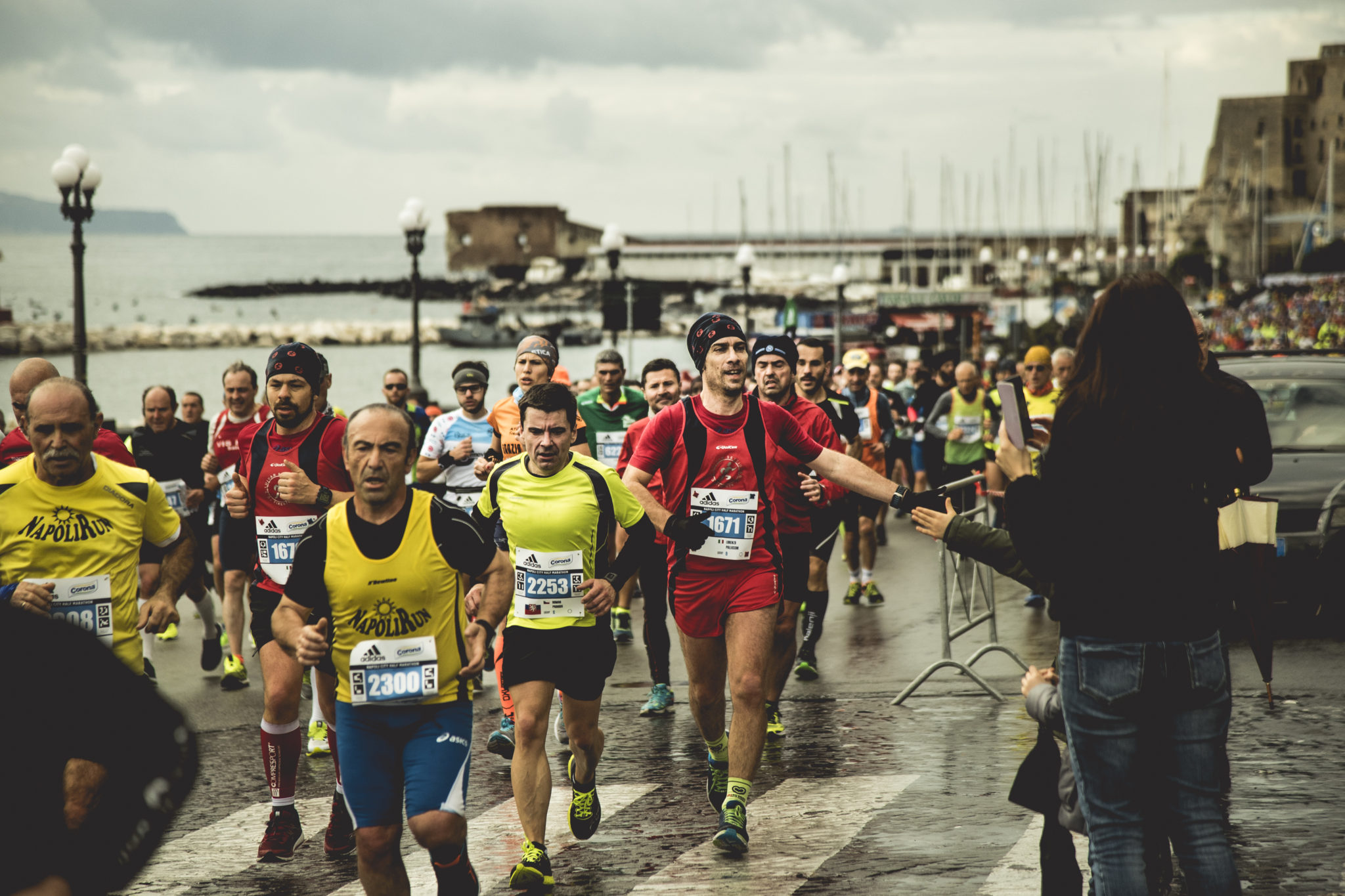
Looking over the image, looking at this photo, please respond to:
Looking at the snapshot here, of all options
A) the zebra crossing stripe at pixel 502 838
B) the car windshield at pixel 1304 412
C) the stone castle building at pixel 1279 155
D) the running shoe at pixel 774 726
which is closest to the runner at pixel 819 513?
the running shoe at pixel 774 726

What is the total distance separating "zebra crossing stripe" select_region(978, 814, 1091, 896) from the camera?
493cm

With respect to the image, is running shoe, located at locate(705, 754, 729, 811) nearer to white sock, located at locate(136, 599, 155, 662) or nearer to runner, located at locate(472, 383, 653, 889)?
runner, located at locate(472, 383, 653, 889)

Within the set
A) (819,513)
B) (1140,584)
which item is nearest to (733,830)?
(1140,584)

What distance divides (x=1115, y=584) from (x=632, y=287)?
19536 mm

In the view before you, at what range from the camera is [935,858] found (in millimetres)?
5348

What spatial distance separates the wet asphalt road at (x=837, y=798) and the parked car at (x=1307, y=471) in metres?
0.51

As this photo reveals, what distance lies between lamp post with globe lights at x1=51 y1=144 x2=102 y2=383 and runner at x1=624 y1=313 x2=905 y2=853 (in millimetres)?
12439

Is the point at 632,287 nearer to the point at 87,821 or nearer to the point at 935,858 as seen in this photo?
the point at 935,858

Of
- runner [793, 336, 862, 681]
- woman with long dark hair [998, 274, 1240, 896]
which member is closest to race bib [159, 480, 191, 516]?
runner [793, 336, 862, 681]

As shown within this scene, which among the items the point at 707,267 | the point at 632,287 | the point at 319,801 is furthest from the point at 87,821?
the point at 707,267

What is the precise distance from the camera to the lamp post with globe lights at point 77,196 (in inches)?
650

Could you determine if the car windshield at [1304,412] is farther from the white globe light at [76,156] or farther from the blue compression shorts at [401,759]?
the white globe light at [76,156]

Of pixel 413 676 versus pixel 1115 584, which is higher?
pixel 1115 584

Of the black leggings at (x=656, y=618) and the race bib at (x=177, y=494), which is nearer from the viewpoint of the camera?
the black leggings at (x=656, y=618)
